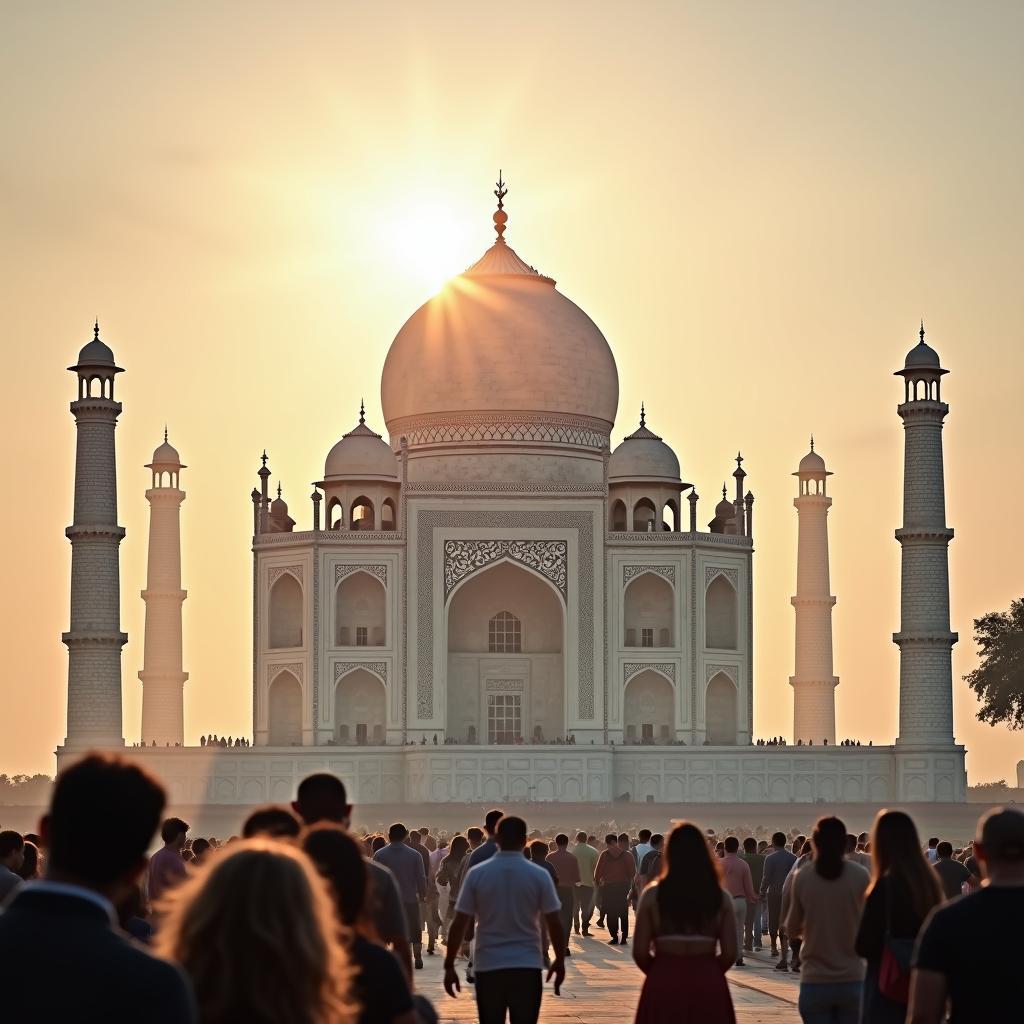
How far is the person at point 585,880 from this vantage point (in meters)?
20.4

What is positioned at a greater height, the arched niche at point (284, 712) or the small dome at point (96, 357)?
the small dome at point (96, 357)

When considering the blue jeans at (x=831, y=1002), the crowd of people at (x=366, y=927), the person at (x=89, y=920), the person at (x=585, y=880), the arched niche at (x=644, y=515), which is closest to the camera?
the person at (x=89, y=920)

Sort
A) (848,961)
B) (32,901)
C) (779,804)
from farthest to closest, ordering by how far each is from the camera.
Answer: (779,804) < (848,961) < (32,901)

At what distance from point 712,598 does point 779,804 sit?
500 centimetres

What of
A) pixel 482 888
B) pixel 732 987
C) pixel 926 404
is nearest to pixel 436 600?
pixel 926 404

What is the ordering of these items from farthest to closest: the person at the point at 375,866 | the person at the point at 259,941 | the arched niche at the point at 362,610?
1. the arched niche at the point at 362,610
2. the person at the point at 375,866
3. the person at the point at 259,941

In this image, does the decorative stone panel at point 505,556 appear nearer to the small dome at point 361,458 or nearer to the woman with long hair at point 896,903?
the small dome at point 361,458

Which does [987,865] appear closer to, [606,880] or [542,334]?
[606,880]

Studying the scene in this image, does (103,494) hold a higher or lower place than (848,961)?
higher

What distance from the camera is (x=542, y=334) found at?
43.9 meters

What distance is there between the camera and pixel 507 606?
42.9 meters

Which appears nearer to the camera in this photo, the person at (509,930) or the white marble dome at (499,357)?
the person at (509,930)

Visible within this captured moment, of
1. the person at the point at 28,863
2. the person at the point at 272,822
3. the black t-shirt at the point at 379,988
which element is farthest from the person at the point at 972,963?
the person at the point at 28,863

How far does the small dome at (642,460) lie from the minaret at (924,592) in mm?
5036
